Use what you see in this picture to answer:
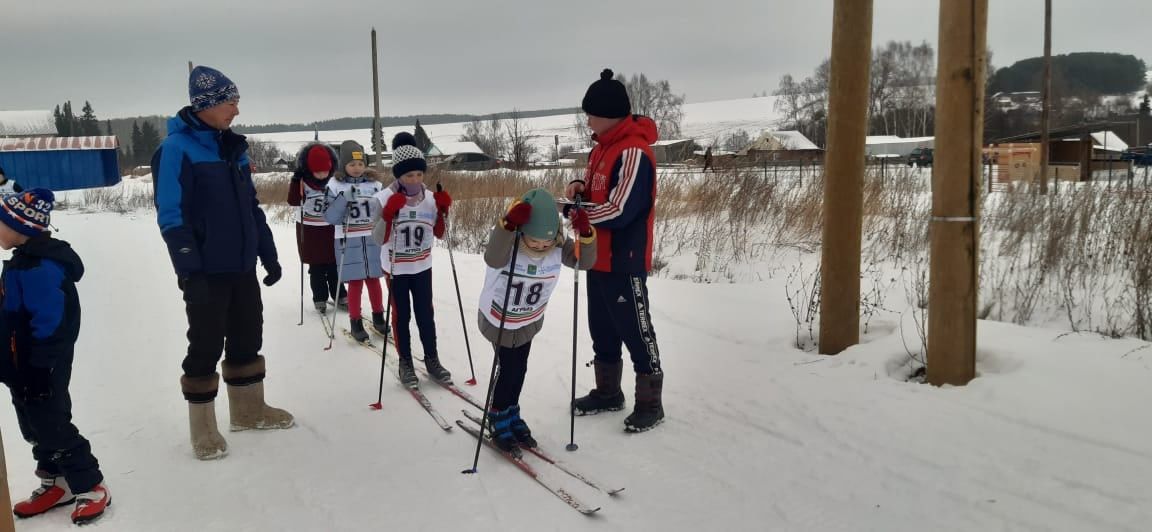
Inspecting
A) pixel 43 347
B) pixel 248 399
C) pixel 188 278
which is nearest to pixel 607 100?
pixel 188 278

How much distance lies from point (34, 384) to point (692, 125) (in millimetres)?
98586

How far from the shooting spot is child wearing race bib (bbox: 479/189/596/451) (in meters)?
3.46

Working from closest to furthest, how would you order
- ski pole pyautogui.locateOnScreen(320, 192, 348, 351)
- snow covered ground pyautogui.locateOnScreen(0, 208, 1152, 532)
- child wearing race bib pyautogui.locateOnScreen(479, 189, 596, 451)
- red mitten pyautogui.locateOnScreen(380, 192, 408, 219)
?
snow covered ground pyautogui.locateOnScreen(0, 208, 1152, 532)
child wearing race bib pyautogui.locateOnScreen(479, 189, 596, 451)
red mitten pyautogui.locateOnScreen(380, 192, 408, 219)
ski pole pyautogui.locateOnScreen(320, 192, 348, 351)

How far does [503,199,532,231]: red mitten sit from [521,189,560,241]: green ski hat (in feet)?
0.11

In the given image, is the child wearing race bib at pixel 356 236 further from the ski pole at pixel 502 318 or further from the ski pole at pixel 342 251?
the ski pole at pixel 502 318

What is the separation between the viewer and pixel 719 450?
3586mm

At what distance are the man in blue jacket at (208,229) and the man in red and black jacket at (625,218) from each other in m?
1.79

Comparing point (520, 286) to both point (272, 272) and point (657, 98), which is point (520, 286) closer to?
point (272, 272)

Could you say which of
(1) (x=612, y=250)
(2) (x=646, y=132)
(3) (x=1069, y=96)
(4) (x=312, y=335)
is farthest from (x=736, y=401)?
(3) (x=1069, y=96)

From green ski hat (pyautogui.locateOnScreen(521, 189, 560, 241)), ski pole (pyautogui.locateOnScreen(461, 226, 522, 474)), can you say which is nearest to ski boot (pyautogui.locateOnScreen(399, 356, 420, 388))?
ski pole (pyautogui.locateOnScreen(461, 226, 522, 474))

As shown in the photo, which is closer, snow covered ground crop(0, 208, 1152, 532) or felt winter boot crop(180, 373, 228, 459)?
snow covered ground crop(0, 208, 1152, 532)

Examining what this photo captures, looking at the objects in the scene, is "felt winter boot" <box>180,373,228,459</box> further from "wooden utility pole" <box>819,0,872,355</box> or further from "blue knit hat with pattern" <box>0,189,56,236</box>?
"wooden utility pole" <box>819,0,872,355</box>

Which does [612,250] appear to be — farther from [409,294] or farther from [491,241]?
[409,294]

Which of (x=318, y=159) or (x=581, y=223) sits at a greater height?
(x=318, y=159)
